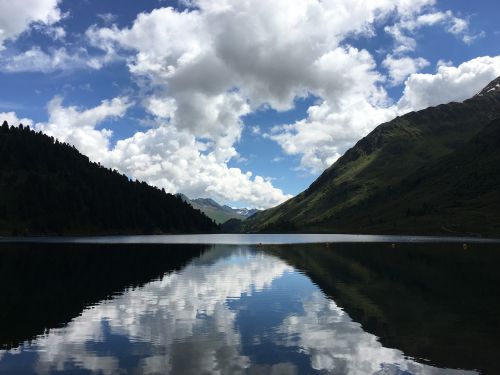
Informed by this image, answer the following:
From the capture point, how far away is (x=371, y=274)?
77.3 metres

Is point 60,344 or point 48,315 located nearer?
point 60,344

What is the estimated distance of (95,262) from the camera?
95375mm

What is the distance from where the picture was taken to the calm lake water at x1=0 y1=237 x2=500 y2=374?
28281 mm

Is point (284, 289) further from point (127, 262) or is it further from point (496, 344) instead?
point (127, 262)

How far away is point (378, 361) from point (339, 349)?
339cm

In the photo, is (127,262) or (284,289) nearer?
(284,289)

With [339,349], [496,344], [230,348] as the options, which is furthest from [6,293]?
[496,344]

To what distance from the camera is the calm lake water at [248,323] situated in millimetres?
28281

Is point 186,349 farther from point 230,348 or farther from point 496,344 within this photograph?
point 496,344

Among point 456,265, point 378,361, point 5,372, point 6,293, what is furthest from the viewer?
point 456,265

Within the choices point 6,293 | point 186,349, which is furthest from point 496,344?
point 6,293

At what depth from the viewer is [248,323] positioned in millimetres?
40125

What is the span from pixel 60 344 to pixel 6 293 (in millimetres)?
25657

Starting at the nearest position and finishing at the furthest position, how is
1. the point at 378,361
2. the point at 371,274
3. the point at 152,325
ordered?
the point at 378,361, the point at 152,325, the point at 371,274
